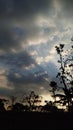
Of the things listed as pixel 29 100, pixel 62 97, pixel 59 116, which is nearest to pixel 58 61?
pixel 62 97

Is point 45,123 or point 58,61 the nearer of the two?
point 45,123

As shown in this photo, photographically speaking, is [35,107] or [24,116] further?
[35,107]

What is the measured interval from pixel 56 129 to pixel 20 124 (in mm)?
3162

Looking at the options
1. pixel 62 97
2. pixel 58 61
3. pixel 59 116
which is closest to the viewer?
pixel 59 116

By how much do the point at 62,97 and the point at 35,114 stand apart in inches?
1039

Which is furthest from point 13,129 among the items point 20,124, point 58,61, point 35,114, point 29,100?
point 29,100

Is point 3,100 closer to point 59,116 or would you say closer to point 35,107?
point 35,107

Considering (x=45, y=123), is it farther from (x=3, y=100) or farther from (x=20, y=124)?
(x=3, y=100)

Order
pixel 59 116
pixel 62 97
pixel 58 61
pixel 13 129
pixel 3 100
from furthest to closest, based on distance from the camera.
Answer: pixel 3 100 < pixel 62 97 < pixel 58 61 < pixel 59 116 < pixel 13 129

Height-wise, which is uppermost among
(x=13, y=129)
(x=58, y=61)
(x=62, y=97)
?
(x=58, y=61)

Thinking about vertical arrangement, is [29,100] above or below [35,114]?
above

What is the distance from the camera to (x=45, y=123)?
2214 centimetres

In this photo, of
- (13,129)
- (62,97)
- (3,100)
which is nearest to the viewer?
(13,129)

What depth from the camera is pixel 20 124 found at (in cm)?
2141
